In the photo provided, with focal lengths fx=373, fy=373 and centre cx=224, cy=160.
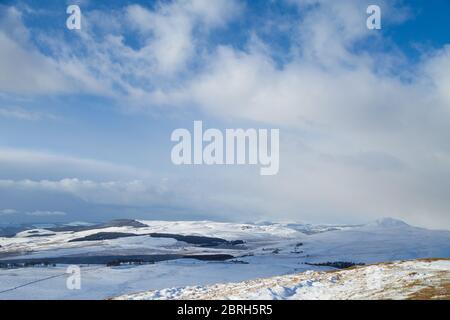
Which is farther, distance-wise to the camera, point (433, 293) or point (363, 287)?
point (363, 287)

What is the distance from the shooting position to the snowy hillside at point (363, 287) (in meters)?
29.9

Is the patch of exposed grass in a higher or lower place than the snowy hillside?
higher

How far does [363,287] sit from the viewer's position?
3344 centimetres

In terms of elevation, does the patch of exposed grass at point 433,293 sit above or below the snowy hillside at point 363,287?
above

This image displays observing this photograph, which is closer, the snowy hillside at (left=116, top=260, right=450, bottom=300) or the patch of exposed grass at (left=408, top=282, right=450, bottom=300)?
the patch of exposed grass at (left=408, top=282, right=450, bottom=300)

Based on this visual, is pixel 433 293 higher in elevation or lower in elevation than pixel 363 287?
higher

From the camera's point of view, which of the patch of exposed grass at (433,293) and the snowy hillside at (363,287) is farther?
the snowy hillside at (363,287)

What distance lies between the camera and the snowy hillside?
29.9 m
